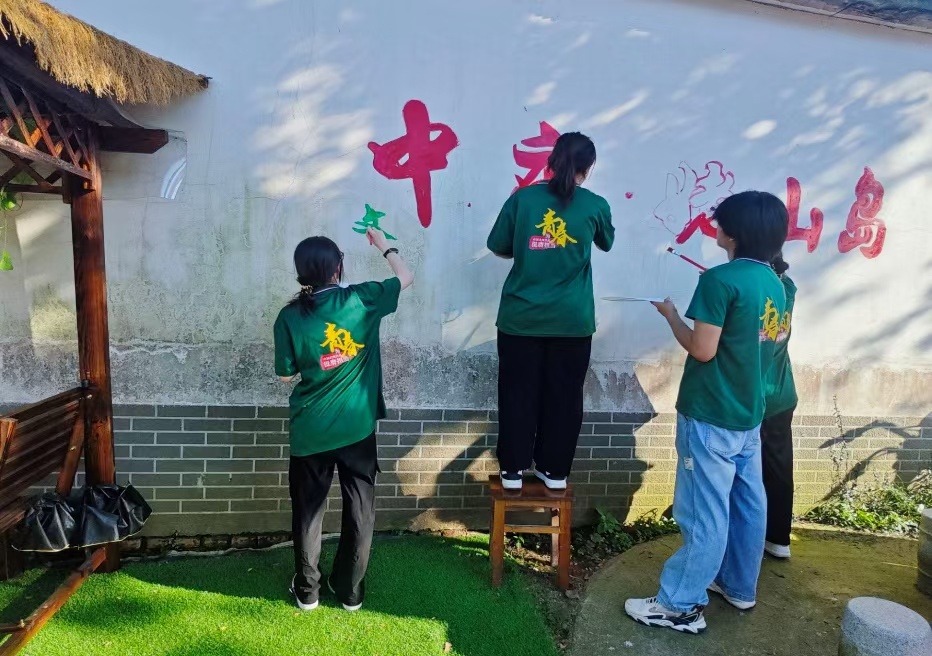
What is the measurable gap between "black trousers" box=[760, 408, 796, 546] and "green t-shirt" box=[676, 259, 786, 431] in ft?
2.38

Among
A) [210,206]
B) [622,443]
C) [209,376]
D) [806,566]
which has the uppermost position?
[210,206]

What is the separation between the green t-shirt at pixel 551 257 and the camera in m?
2.85

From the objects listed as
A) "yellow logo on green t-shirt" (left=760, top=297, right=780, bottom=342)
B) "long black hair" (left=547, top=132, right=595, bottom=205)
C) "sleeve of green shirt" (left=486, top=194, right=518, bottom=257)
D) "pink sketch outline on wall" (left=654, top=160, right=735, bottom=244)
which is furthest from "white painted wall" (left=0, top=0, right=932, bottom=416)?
"yellow logo on green t-shirt" (left=760, top=297, right=780, bottom=342)

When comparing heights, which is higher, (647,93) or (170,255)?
(647,93)

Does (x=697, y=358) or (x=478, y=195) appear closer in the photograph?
(x=697, y=358)

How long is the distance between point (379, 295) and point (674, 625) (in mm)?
2032

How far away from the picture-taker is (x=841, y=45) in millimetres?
3678

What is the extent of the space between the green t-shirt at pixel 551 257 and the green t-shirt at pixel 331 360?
2.15 ft

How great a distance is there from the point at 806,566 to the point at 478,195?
2.80m

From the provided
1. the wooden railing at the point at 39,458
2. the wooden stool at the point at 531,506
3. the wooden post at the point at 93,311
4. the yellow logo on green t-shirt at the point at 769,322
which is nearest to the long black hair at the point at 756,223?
the yellow logo on green t-shirt at the point at 769,322

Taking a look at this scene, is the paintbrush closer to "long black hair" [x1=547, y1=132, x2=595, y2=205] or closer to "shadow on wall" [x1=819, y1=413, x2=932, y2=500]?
"long black hair" [x1=547, y1=132, x2=595, y2=205]

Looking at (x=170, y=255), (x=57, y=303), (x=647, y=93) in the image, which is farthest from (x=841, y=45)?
(x=57, y=303)

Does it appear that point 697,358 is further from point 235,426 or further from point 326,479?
point 235,426

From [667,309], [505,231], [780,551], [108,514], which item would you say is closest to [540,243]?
[505,231]
